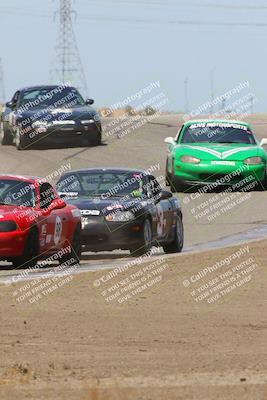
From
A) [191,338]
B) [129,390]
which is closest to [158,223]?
[191,338]

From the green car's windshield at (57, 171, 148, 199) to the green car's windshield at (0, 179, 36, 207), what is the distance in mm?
2292

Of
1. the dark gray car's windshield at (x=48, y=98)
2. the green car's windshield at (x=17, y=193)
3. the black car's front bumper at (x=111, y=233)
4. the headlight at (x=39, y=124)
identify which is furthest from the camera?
the dark gray car's windshield at (x=48, y=98)

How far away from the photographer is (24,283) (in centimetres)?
1484

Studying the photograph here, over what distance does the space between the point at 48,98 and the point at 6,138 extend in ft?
10.6

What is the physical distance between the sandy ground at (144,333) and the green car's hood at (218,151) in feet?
36.1

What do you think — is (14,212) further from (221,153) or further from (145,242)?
(221,153)

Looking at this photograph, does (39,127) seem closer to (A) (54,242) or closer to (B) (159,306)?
(A) (54,242)

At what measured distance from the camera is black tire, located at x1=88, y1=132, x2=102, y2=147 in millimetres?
37906

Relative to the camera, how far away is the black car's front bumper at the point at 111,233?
1955 cm

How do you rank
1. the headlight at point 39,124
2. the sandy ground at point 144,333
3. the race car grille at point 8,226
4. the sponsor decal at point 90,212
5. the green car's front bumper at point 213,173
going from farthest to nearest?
the headlight at point 39,124 < the green car's front bumper at point 213,173 < the sponsor decal at point 90,212 < the race car grille at point 8,226 < the sandy ground at point 144,333

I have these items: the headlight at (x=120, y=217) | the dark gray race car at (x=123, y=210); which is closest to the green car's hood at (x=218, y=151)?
the dark gray race car at (x=123, y=210)

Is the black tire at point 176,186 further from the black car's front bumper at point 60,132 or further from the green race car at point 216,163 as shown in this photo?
the black car's front bumper at point 60,132

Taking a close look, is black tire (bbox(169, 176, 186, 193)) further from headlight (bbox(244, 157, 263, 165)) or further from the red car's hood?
the red car's hood

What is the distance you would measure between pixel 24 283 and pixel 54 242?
3161 millimetres
